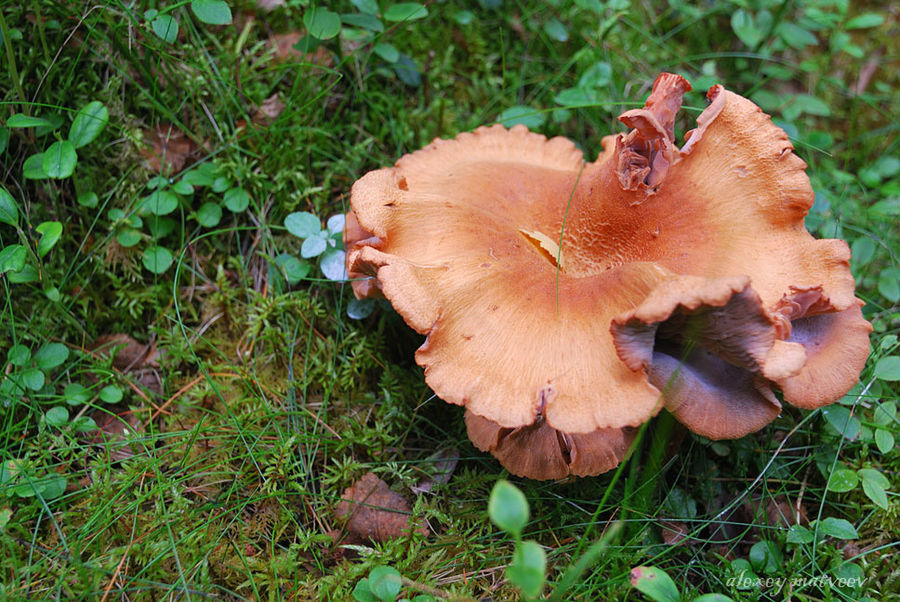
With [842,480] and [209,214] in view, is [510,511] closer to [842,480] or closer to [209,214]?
[842,480]

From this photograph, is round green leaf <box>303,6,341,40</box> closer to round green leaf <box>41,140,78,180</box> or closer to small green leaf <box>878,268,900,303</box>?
round green leaf <box>41,140,78,180</box>

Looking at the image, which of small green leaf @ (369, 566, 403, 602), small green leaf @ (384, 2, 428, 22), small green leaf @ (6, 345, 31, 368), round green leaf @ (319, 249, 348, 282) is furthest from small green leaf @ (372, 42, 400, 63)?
small green leaf @ (369, 566, 403, 602)

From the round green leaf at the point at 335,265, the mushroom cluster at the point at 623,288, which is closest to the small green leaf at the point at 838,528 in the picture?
the mushroom cluster at the point at 623,288

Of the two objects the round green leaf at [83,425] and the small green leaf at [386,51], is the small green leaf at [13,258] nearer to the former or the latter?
the round green leaf at [83,425]

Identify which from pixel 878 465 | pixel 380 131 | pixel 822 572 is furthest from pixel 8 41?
pixel 878 465

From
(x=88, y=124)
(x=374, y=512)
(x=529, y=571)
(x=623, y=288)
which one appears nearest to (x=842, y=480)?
(x=623, y=288)

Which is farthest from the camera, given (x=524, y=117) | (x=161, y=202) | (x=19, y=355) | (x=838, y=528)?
(x=524, y=117)
